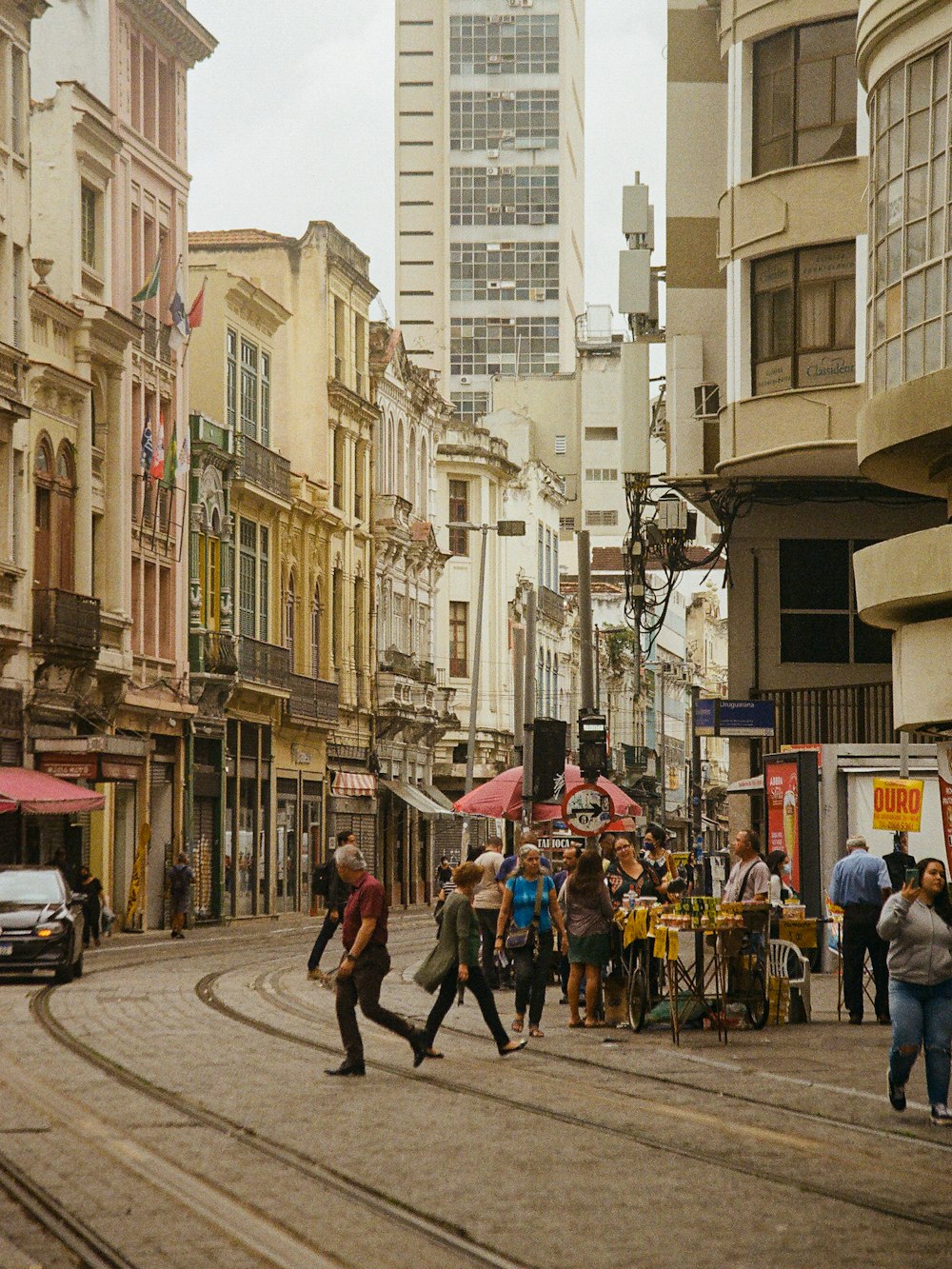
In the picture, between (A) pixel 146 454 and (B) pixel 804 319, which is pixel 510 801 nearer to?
(B) pixel 804 319

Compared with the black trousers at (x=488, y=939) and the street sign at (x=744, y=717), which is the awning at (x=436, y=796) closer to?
the street sign at (x=744, y=717)

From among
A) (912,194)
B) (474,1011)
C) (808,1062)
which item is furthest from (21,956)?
(912,194)

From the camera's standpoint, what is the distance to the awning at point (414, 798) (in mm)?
69875

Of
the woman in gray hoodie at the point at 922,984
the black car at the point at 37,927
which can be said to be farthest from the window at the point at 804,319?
the woman in gray hoodie at the point at 922,984

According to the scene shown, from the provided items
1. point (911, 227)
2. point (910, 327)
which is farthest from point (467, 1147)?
point (911, 227)

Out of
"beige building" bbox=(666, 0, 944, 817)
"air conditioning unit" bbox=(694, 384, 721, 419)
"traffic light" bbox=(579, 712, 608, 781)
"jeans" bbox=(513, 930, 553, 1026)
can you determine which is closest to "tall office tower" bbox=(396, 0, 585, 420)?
"beige building" bbox=(666, 0, 944, 817)

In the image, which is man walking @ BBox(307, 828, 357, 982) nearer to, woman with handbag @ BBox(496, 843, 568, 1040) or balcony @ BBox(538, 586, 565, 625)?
woman with handbag @ BBox(496, 843, 568, 1040)

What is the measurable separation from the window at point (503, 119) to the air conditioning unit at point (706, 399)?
87.5 metres

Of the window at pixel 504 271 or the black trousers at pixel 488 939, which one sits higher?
the window at pixel 504 271

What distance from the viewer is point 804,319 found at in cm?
Answer: 3112

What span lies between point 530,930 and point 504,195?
103 metres

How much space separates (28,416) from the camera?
42.7m

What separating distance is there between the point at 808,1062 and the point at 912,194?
22.3 feet

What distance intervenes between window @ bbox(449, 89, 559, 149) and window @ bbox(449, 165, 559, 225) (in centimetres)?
131
